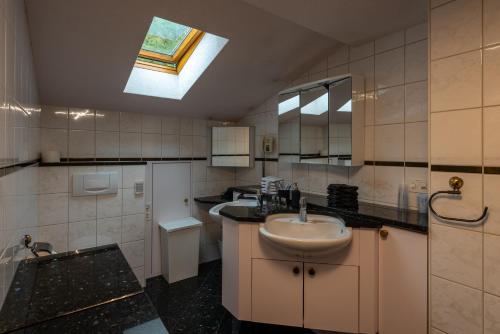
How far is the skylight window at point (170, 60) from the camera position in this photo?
2188 millimetres

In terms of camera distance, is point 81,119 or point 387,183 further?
point 81,119

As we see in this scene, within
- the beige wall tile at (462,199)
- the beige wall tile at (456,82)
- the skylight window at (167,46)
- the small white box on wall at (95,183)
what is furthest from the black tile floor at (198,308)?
the skylight window at (167,46)

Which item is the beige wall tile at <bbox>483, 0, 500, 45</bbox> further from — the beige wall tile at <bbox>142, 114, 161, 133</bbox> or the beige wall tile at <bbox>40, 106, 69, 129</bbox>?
the beige wall tile at <bbox>40, 106, 69, 129</bbox>

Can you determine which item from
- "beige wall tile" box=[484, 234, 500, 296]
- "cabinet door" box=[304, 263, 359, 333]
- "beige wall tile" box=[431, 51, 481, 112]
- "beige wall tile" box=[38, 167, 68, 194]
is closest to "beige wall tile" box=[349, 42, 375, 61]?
"beige wall tile" box=[431, 51, 481, 112]

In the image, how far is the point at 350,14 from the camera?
1.62 m

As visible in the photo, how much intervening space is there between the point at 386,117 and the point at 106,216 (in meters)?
2.61

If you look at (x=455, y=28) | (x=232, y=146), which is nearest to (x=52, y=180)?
(x=232, y=146)

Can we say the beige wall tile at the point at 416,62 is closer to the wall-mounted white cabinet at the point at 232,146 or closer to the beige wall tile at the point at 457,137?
the beige wall tile at the point at 457,137

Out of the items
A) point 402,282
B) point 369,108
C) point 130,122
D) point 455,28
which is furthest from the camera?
point 130,122

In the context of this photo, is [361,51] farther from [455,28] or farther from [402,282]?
[402,282]

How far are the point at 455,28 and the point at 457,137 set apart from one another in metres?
0.52

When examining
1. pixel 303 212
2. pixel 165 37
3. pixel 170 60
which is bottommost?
pixel 303 212

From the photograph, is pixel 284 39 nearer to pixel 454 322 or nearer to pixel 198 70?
pixel 198 70

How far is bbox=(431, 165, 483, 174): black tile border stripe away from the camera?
1182mm
